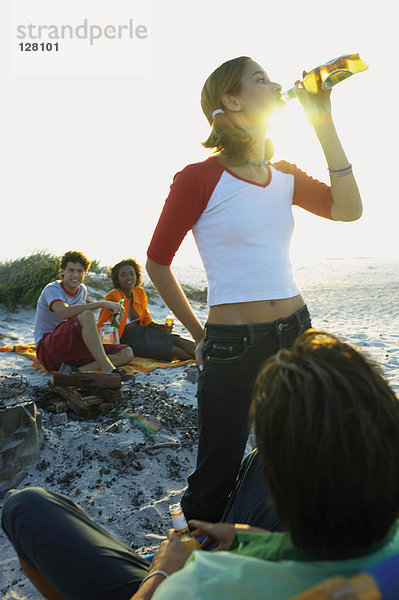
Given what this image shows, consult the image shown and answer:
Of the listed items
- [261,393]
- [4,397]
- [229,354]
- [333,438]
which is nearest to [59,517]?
[229,354]

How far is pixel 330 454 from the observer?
0.81 meters

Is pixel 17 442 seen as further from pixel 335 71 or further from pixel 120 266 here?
pixel 120 266

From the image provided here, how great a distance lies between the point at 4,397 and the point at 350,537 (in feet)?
12.4

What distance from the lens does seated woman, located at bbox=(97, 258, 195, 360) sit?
620 centimetres

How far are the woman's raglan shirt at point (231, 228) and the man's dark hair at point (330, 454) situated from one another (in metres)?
1.06

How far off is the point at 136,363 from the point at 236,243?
14.0ft

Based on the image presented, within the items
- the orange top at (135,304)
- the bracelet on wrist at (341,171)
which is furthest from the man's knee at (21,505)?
the orange top at (135,304)

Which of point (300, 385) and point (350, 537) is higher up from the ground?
point (300, 385)

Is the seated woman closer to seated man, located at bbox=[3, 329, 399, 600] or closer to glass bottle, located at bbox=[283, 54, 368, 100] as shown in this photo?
glass bottle, located at bbox=[283, 54, 368, 100]

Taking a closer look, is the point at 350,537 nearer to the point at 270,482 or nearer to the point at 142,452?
the point at 270,482

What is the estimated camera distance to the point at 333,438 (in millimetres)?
814

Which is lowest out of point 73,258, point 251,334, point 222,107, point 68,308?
point 68,308

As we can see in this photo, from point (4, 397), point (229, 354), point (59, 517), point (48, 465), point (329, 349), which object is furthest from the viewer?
point (4, 397)

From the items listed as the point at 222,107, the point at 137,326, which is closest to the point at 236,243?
the point at 222,107
